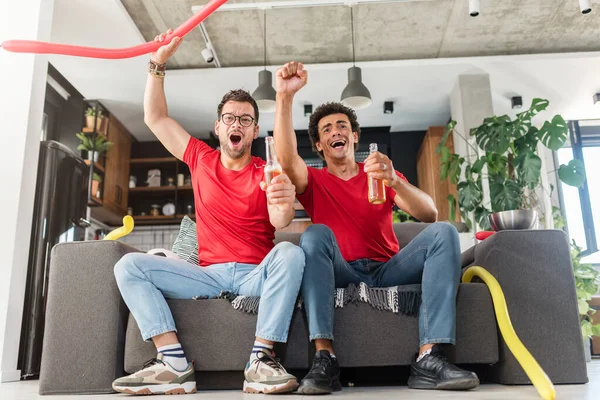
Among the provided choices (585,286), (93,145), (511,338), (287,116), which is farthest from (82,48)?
(93,145)

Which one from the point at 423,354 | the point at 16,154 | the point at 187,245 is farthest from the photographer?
the point at 16,154

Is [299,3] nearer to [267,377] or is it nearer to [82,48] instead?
[82,48]

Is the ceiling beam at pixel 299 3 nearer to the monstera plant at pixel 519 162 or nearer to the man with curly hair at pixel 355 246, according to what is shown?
the monstera plant at pixel 519 162

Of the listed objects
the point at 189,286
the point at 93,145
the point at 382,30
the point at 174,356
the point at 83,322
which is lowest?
the point at 174,356

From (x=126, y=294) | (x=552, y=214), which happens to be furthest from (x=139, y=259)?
(x=552, y=214)

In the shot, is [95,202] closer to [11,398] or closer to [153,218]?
[153,218]

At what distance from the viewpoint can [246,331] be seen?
76.6 inches

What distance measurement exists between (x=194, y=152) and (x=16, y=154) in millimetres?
1446

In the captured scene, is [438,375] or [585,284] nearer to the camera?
[438,375]

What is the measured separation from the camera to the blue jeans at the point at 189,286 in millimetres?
1800

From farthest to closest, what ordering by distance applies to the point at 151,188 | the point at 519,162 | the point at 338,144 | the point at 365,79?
the point at 151,188 < the point at 365,79 < the point at 519,162 < the point at 338,144

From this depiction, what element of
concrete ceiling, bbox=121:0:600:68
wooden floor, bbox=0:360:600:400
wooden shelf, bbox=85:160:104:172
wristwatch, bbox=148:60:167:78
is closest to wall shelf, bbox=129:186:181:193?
wooden shelf, bbox=85:160:104:172

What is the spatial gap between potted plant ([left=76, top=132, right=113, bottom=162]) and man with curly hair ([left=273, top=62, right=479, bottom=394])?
4.05 m

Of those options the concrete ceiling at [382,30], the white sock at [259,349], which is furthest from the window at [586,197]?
the white sock at [259,349]
